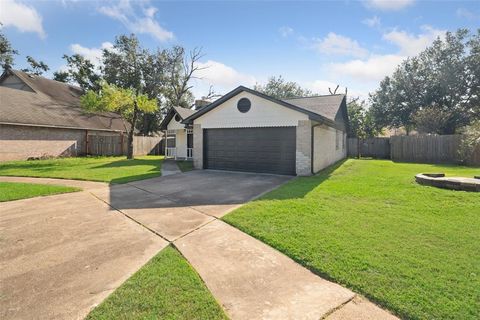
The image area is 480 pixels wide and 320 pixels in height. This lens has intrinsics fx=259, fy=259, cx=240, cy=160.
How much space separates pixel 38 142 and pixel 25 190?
12.7m

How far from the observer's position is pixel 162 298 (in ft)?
8.65

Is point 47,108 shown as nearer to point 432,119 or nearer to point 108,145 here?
point 108,145

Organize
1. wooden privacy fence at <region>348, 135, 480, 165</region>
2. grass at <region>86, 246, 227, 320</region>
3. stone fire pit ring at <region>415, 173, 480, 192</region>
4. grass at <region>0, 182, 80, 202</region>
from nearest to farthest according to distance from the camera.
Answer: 1. grass at <region>86, 246, 227, 320</region>
2. stone fire pit ring at <region>415, 173, 480, 192</region>
3. grass at <region>0, 182, 80, 202</region>
4. wooden privacy fence at <region>348, 135, 480, 165</region>

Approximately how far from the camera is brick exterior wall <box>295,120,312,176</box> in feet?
34.8

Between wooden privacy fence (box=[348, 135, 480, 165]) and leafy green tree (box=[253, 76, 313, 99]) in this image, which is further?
leafy green tree (box=[253, 76, 313, 99])

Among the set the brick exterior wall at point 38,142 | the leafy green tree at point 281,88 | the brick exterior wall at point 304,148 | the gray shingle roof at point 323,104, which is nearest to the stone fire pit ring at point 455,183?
the brick exterior wall at point 304,148

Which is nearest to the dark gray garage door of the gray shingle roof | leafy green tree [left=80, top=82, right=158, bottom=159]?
the gray shingle roof

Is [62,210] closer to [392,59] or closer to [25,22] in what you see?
[25,22]

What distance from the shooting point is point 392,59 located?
27.3 m

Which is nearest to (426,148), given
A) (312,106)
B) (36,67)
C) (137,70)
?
(312,106)

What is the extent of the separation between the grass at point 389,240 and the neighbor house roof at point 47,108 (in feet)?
62.2

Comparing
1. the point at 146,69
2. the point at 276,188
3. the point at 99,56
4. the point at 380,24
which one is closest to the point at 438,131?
the point at 380,24

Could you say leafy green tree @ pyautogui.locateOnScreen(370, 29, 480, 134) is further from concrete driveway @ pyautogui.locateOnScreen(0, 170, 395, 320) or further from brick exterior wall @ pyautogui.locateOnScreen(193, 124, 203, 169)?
concrete driveway @ pyautogui.locateOnScreen(0, 170, 395, 320)

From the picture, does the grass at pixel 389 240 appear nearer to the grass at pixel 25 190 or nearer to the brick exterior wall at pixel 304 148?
the brick exterior wall at pixel 304 148
